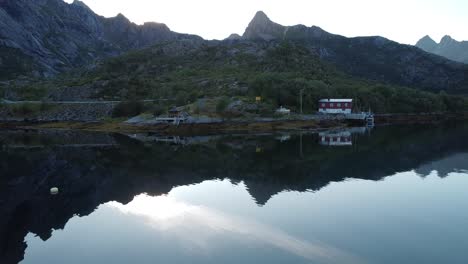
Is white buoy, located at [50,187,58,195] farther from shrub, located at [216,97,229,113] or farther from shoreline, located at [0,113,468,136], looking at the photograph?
shrub, located at [216,97,229,113]

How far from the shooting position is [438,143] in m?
93.1

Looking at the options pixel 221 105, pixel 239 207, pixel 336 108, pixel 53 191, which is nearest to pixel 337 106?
pixel 336 108

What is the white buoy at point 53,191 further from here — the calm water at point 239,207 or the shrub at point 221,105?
the shrub at point 221,105

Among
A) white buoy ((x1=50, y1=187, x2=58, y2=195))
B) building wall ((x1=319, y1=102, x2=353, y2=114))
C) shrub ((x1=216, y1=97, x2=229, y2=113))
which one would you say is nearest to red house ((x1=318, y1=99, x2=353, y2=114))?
building wall ((x1=319, y1=102, x2=353, y2=114))

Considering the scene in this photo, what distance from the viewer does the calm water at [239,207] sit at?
97.4 ft

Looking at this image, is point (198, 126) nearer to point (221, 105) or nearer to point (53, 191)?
point (221, 105)

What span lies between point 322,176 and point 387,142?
47.9 metres

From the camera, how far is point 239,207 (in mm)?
41969

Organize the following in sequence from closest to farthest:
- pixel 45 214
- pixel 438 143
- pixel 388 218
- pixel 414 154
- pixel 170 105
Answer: pixel 388 218
pixel 45 214
pixel 414 154
pixel 438 143
pixel 170 105

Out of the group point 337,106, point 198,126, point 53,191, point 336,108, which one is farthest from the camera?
point 336,108

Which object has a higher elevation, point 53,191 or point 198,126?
point 198,126

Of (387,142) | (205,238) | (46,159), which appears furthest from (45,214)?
(387,142)

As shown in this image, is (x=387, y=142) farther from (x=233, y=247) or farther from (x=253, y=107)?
(x=233, y=247)

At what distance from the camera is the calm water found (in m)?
29.7
